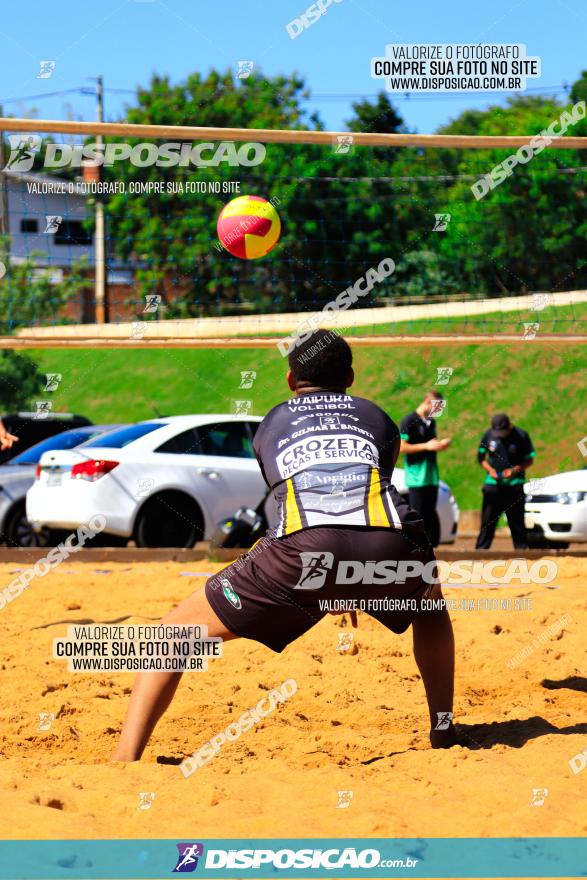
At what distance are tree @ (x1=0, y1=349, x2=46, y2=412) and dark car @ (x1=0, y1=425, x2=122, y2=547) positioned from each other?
9.28 metres

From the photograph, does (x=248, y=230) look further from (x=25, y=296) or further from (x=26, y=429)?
(x=25, y=296)

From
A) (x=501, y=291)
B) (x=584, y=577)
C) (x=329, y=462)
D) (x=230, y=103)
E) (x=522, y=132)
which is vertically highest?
(x=230, y=103)

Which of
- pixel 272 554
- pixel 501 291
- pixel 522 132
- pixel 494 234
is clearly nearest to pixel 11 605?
pixel 272 554

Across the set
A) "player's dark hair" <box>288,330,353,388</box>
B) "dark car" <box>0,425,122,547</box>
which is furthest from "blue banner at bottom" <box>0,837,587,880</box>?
"dark car" <box>0,425,122,547</box>

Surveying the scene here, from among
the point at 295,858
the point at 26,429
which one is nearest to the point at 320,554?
the point at 295,858

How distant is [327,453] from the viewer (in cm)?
385

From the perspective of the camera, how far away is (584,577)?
809cm

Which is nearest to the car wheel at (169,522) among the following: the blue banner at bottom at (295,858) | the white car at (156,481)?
the white car at (156,481)

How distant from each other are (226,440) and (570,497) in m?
4.37

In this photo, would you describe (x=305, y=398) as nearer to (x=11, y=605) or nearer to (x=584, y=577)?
(x=11, y=605)

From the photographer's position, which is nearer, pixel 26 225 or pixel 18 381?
pixel 18 381

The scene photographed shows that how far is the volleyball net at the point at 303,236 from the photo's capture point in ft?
26.3

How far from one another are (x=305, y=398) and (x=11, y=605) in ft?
12.7

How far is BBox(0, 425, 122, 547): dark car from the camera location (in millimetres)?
12141
